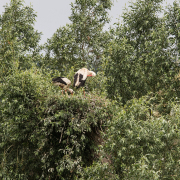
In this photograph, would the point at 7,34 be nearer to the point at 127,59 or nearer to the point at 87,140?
the point at 127,59

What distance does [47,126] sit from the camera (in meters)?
11.0

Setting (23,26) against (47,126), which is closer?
(47,126)

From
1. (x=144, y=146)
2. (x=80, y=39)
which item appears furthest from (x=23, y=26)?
(x=144, y=146)

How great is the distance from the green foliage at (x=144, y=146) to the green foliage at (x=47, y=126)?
5.74ft

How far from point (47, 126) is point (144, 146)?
413 cm

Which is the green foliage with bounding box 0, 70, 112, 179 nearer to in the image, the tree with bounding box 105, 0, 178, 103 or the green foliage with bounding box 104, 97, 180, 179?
the green foliage with bounding box 104, 97, 180, 179

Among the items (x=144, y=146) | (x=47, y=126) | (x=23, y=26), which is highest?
(x=23, y=26)

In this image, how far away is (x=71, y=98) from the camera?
33.2ft

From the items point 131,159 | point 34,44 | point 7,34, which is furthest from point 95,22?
point 131,159

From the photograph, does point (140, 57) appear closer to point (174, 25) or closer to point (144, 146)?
point (174, 25)

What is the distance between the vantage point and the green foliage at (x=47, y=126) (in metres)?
10.4

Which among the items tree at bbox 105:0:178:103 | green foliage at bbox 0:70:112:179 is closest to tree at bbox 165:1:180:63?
tree at bbox 105:0:178:103

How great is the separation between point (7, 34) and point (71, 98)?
824cm

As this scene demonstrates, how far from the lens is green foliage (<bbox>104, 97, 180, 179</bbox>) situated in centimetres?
779
